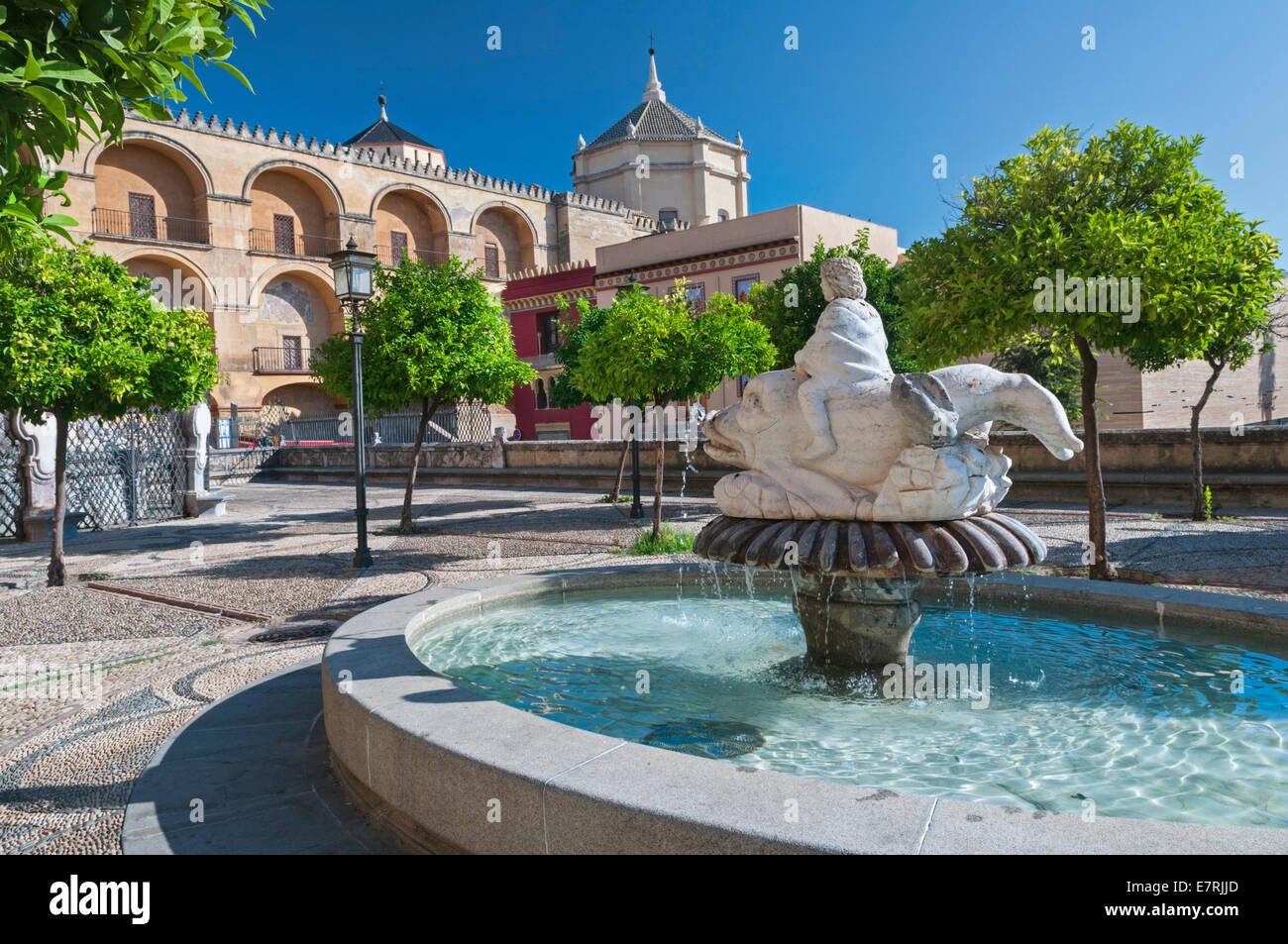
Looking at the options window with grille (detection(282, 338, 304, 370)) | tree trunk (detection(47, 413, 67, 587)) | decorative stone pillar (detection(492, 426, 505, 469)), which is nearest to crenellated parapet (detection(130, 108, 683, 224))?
window with grille (detection(282, 338, 304, 370))

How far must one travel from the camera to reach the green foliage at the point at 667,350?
38.8ft

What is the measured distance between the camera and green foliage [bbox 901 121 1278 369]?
6.78 m

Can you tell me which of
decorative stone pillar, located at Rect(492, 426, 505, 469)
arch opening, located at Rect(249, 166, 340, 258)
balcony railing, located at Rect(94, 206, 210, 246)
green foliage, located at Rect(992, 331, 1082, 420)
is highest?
arch opening, located at Rect(249, 166, 340, 258)

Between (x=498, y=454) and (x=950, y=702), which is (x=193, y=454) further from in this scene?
(x=950, y=702)

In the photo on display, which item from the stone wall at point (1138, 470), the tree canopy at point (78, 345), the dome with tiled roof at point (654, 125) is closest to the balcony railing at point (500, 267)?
the dome with tiled roof at point (654, 125)

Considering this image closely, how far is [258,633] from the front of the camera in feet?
22.1

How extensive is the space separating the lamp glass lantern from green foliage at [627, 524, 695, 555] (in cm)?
449

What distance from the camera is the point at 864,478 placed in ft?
14.1

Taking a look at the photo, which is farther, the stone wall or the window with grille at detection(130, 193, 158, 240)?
the window with grille at detection(130, 193, 158, 240)

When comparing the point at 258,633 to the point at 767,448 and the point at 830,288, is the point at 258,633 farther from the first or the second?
the point at 830,288

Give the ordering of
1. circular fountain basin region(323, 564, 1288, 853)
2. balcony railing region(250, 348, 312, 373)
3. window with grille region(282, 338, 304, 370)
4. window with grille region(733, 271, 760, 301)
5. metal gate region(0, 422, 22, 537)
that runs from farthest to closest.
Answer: window with grille region(282, 338, 304, 370) → balcony railing region(250, 348, 312, 373) → window with grille region(733, 271, 760, 301) → metal gate region(0, 422, 22, 537) → circular fountain basin region(323, 564, 1288, 853)

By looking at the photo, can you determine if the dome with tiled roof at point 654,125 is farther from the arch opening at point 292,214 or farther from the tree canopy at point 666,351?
the tree canopy at point 666,351

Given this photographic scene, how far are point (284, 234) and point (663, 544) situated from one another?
37914mm

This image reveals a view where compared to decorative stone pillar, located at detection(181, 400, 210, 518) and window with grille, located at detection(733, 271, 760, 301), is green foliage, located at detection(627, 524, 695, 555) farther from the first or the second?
window with grille, located at detection(733, 271, 760, 301)
